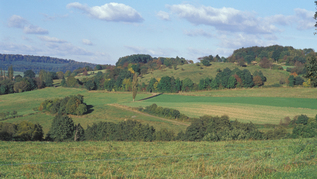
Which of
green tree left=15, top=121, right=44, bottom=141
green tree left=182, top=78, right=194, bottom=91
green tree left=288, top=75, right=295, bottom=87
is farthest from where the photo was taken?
green tree left=182, top=78, right=194, bottom=91

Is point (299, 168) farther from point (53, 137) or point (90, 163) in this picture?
point (53, 137)

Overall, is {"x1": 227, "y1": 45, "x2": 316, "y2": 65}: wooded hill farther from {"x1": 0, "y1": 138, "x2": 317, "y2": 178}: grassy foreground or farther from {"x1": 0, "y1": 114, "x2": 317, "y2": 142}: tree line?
{"x1": 0, "y1": 138, "x2": 317, "y2": 178}: grassy foreground

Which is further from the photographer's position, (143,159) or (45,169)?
(143,159)

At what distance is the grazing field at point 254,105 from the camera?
199ft

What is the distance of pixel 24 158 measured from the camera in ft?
41.9

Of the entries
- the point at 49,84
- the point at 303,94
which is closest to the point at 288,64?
the point at 303,94

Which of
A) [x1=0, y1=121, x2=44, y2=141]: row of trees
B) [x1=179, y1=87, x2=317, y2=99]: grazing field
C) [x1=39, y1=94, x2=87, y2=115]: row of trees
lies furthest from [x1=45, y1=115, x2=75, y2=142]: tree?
[x1=179, y1=87, x2=317, y2=99]: grazing field

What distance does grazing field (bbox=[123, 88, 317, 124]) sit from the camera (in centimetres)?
6075

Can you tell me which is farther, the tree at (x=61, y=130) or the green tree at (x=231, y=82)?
the green tree at (x=231, y=82)

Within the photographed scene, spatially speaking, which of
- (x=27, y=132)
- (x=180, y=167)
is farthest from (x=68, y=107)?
(x=180, y=167)

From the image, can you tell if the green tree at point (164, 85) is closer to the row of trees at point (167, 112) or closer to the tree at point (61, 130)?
the row of trees at point (167, 112)

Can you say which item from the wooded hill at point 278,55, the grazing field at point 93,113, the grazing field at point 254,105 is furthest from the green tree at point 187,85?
the wooded hill at point 278,55

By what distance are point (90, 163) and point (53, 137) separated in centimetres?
3468

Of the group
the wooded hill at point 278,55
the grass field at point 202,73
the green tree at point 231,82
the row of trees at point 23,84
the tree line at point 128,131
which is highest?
the wooded hill at point 278,55
